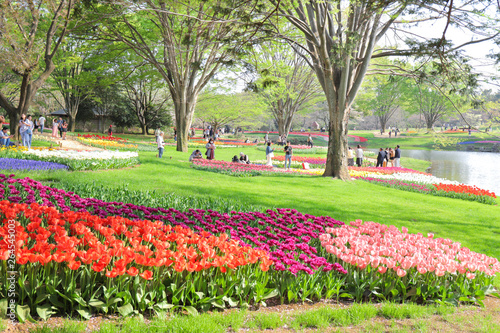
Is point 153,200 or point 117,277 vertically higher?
point 153,200

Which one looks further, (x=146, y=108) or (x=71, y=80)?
(x=146, y=108)

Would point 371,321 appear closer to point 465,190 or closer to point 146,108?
point 465,190

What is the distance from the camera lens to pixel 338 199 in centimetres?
1001

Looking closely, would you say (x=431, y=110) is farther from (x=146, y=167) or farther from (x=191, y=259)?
(x=191, y=259)

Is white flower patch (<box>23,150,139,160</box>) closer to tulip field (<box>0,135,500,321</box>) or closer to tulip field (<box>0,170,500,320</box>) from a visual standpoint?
tulip field (<box>0,135,500,321</box>)

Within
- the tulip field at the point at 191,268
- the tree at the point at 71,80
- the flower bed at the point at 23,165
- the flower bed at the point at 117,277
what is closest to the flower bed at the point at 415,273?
the tulip field at the point at 191,268

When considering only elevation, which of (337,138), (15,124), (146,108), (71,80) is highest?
(71,80)

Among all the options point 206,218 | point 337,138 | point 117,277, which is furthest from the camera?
point 337,138

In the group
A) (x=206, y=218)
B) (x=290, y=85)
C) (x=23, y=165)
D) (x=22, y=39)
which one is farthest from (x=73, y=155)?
(x=290, y=85)

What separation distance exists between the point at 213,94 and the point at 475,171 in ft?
82.0

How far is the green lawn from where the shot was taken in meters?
7.94

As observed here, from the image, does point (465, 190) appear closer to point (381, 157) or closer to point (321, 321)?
point (381, 157)

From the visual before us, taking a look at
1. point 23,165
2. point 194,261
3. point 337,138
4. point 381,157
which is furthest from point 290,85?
point 194,261

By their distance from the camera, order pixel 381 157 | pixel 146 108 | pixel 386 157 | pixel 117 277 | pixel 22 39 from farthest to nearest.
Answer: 1. pixel 146 108
2. pixel 386 157
3. pixel 381 157
4. pixel 22 39
5. pixel 117 277
